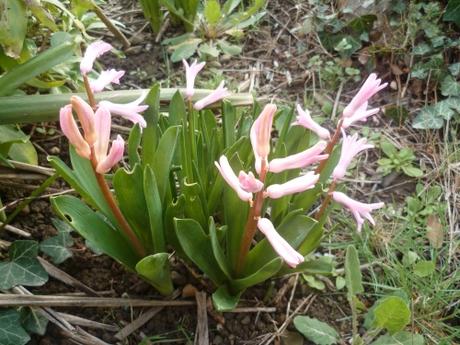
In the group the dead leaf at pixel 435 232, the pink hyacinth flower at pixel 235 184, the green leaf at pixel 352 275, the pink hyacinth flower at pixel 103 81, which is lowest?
the dead leaf at pixel 435 232

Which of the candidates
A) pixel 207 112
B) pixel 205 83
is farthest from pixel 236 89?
pixel 207 112

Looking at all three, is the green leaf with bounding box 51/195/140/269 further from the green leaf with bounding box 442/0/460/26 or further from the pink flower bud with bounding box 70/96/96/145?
the green leaf with bounding box 442/0/460/26

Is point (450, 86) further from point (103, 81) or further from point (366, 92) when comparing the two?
point (103, 81)

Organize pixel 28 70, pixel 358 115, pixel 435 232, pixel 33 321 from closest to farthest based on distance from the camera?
1. pixel 358 115
2. pixel 33 321
3. pixel 28 70
4. pixel 435 232

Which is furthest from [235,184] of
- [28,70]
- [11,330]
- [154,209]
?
[28,70]

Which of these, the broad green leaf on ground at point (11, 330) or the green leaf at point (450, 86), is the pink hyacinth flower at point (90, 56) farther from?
the green leaf at point (450, 86)

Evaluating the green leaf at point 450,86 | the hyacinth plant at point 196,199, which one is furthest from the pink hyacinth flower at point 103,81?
the green leaf at point 450,86
